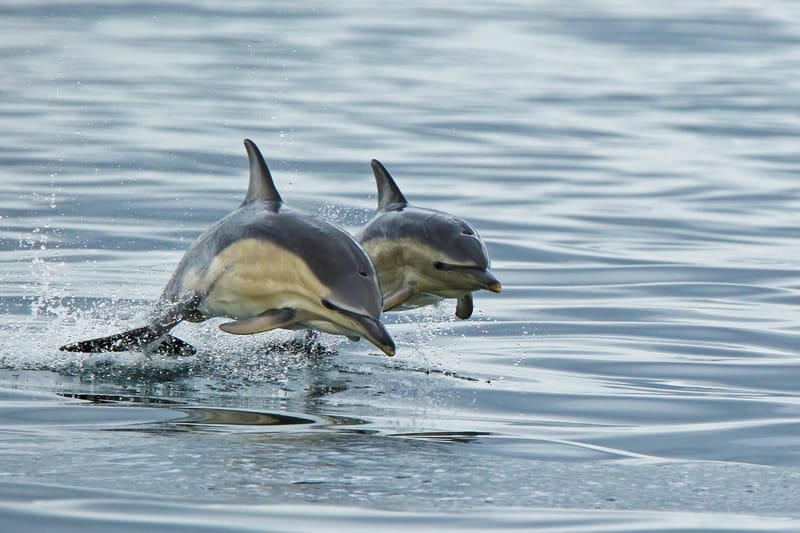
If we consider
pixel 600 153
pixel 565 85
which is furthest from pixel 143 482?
pixel 565 85

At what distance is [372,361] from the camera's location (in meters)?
8.18

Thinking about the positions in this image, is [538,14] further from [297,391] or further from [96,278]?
[297,391]

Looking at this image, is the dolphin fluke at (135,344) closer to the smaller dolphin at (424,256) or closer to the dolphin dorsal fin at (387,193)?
the smaller dolphin at (424,256)

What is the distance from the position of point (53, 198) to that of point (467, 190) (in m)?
3.82

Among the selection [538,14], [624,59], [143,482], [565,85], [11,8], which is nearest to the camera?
[143,482]

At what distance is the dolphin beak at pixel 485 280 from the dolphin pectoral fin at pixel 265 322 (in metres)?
1.02

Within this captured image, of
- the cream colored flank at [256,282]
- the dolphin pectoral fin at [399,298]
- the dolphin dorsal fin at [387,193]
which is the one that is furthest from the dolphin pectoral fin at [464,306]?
the cream colored flank at [256,282]

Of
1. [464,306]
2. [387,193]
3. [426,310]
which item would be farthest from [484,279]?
[426,310]

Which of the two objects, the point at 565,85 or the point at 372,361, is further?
the point at 565,85

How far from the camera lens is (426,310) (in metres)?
9.71

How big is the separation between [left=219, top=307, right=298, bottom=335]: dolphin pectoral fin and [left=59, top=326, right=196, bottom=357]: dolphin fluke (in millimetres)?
656

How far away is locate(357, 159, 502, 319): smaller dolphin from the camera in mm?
7418

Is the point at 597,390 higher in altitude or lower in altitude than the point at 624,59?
lower

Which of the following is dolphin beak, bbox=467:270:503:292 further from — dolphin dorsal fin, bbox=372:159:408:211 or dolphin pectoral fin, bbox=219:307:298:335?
dolphin pectoral fin, bbox=219:307:298:335
